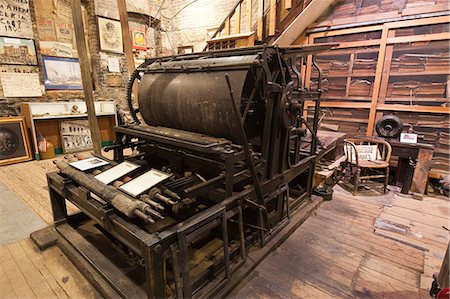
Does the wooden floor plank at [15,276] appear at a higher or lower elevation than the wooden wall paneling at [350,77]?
lower

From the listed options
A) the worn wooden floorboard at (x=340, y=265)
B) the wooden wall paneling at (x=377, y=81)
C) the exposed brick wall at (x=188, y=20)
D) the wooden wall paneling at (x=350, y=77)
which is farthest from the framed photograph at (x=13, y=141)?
the wooden wall paneling at (x=377, y=81)

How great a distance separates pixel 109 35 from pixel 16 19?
1656 millimetres

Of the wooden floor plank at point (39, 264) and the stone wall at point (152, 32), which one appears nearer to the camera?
the wooden floor plank at point (39, 264)

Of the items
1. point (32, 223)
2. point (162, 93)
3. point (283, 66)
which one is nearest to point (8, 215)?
point (32, 223)

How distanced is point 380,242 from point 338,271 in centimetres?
71

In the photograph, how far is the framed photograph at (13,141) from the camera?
13.9 ft

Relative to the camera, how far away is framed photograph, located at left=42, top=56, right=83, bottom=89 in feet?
16.2

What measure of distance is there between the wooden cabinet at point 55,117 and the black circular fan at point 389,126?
5.25 m

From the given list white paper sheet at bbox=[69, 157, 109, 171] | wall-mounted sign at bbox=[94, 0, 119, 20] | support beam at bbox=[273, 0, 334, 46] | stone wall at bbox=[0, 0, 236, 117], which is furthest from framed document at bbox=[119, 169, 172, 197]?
wall-mounted sign at bbox=[94, 0, 119, 20]

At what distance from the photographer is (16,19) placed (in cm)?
443

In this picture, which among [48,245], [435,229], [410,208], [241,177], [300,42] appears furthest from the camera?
[300,42]

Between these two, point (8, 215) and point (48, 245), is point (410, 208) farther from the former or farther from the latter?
point (8, 215)

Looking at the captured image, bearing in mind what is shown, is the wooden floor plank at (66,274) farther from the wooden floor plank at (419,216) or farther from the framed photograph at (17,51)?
the framed photograph at (17,51)

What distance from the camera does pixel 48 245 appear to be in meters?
2.15
